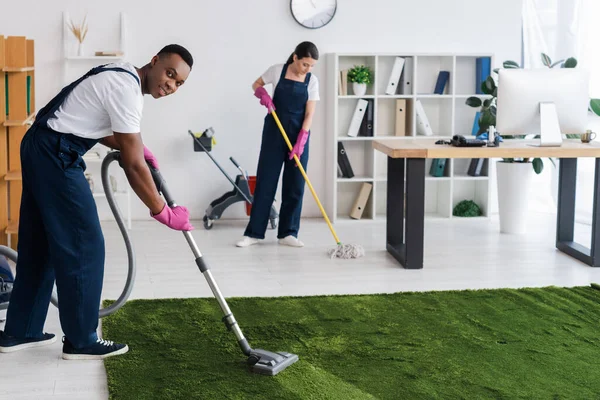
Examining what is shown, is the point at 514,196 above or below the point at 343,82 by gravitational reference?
below

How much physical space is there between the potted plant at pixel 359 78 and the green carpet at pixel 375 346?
102 inches

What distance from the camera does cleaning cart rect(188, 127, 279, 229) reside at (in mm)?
Answer: 6332

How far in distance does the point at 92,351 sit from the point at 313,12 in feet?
13.0

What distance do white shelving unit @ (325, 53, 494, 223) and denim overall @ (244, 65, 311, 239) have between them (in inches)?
Answer: 37.9

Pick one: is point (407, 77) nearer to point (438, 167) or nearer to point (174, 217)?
point (438, 167)

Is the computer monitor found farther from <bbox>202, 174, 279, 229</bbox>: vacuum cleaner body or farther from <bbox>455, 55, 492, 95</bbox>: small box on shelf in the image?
<bbox>202, 174, 279, 229</bbox>: vacuum cleaner body

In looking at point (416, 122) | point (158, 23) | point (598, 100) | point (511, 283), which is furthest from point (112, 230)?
point (598, 100)

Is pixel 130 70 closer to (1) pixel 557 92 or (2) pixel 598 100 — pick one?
(1) pixel 557 92

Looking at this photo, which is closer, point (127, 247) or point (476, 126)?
point (127, 247)

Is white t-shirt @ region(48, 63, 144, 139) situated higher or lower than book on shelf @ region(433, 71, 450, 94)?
lower

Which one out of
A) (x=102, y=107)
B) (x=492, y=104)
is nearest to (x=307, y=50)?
(x=492, y=104)

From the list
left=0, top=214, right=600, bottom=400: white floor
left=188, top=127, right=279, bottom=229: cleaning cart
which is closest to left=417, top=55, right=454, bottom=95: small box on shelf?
left=0, top=214, right=600, bottom=400: white floor

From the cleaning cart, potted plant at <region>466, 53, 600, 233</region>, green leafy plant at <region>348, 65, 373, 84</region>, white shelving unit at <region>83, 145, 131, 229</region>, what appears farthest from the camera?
green leafy plant at <region>348, 65, 373, 84</region>

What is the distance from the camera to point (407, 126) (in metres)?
6.90
